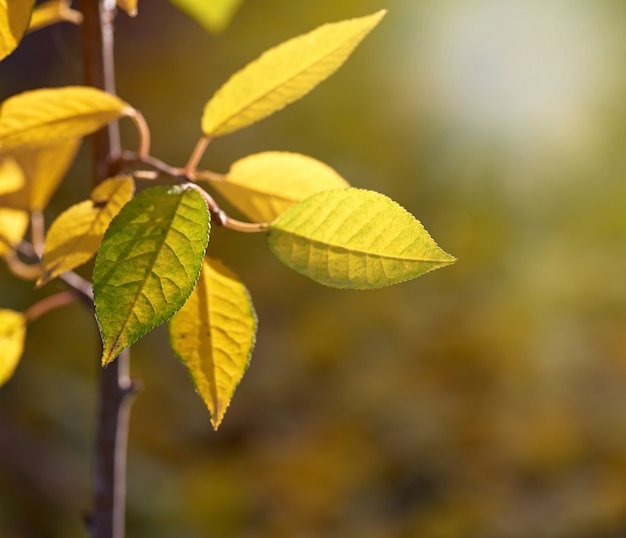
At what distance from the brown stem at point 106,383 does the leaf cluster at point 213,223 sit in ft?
0.13

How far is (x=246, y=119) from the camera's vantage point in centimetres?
39

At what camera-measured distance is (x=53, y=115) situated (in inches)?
15.0

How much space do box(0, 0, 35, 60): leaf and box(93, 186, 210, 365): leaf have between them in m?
0.10

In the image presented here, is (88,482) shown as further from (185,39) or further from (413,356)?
(185,39)

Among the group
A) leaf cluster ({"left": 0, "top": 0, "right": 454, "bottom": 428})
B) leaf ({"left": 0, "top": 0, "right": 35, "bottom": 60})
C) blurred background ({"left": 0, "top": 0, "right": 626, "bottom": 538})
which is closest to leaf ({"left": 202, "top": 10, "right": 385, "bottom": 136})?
leaf cluster ({"left": 0, "top": 0, "right": 454, "bottom": 428})

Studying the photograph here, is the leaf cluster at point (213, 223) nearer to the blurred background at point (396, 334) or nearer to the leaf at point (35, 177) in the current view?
the leaf at point (35, 177)

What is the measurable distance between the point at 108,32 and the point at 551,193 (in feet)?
6.52

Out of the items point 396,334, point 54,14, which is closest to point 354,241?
point 54,14

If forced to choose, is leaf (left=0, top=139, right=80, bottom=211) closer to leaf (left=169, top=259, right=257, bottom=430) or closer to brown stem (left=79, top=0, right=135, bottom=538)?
brown stem (left=79, top=0, right=135, bottom=538)

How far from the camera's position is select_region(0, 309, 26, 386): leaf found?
1.66ft

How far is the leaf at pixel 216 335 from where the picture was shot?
1.11 feet

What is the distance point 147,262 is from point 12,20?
13 centimetres

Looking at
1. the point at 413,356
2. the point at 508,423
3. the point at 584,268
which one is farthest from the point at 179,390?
the point at 584,268

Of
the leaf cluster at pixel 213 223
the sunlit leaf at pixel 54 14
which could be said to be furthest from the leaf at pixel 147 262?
the sunlit leaf at pixel 54 14
